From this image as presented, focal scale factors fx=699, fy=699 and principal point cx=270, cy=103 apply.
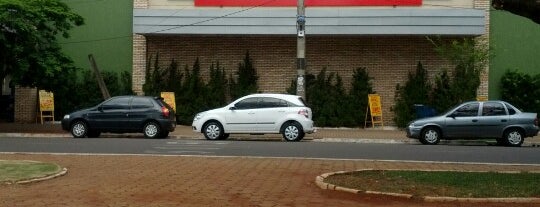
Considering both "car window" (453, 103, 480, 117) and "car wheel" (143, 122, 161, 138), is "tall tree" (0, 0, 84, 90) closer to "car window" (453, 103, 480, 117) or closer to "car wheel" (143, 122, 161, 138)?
"car wheel" (143, 122, 161, 138)

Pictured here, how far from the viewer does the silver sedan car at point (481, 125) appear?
21.2m

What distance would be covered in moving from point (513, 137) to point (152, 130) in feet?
37.0

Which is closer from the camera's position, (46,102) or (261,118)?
(261,118)

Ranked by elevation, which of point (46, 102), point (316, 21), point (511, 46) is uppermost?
point (316, 21)

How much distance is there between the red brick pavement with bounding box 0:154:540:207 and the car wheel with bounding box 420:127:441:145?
7.35m

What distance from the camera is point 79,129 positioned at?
22.9 meters

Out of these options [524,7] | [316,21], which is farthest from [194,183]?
[316,21]

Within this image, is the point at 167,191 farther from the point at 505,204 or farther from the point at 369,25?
the point at 369,25

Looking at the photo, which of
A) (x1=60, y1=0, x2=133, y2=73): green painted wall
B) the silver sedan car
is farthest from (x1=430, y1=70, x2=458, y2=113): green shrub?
(x1=60, y1=0, x2=133, y2=73): green painted wall

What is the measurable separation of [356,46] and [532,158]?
13179 millimetres

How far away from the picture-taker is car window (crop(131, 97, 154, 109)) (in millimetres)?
22756

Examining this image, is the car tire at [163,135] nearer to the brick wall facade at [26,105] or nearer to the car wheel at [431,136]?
the car wheel at [431,136]

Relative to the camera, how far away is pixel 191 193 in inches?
384

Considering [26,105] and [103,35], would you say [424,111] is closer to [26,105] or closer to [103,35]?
[103,35]
